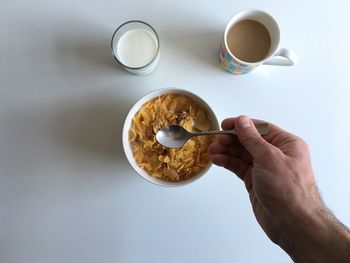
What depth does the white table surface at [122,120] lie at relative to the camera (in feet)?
2.27

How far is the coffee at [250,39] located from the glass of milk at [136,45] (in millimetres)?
162

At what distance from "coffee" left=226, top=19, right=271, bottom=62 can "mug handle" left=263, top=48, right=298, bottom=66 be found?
0.02 metres

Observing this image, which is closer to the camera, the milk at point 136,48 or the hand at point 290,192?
the hand at point 290,192

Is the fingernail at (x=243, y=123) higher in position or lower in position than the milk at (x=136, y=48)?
lower

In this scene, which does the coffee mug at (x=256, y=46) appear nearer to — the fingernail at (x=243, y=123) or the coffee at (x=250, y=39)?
the coffee at (x=250, y=39)

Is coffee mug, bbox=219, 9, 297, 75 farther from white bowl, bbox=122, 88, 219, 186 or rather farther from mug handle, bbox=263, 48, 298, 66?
white bowl, bbox=122, 88, 219, 186

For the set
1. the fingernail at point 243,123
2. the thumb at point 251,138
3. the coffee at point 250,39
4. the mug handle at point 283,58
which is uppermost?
the coffee at point 250,39

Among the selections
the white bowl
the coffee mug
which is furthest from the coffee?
the white bowl

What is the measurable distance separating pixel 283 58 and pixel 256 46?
0.06 metres

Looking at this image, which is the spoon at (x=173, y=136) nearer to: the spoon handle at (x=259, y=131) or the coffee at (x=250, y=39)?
the spoon handle at (x=259, y=131)

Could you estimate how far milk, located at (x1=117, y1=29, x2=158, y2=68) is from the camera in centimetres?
69

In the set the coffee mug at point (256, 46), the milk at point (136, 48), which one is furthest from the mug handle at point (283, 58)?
the milk at point (136, 48)

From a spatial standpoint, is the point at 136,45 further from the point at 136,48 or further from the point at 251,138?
the point at 251,138

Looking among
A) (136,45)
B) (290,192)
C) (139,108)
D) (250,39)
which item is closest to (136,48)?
(136,45)
